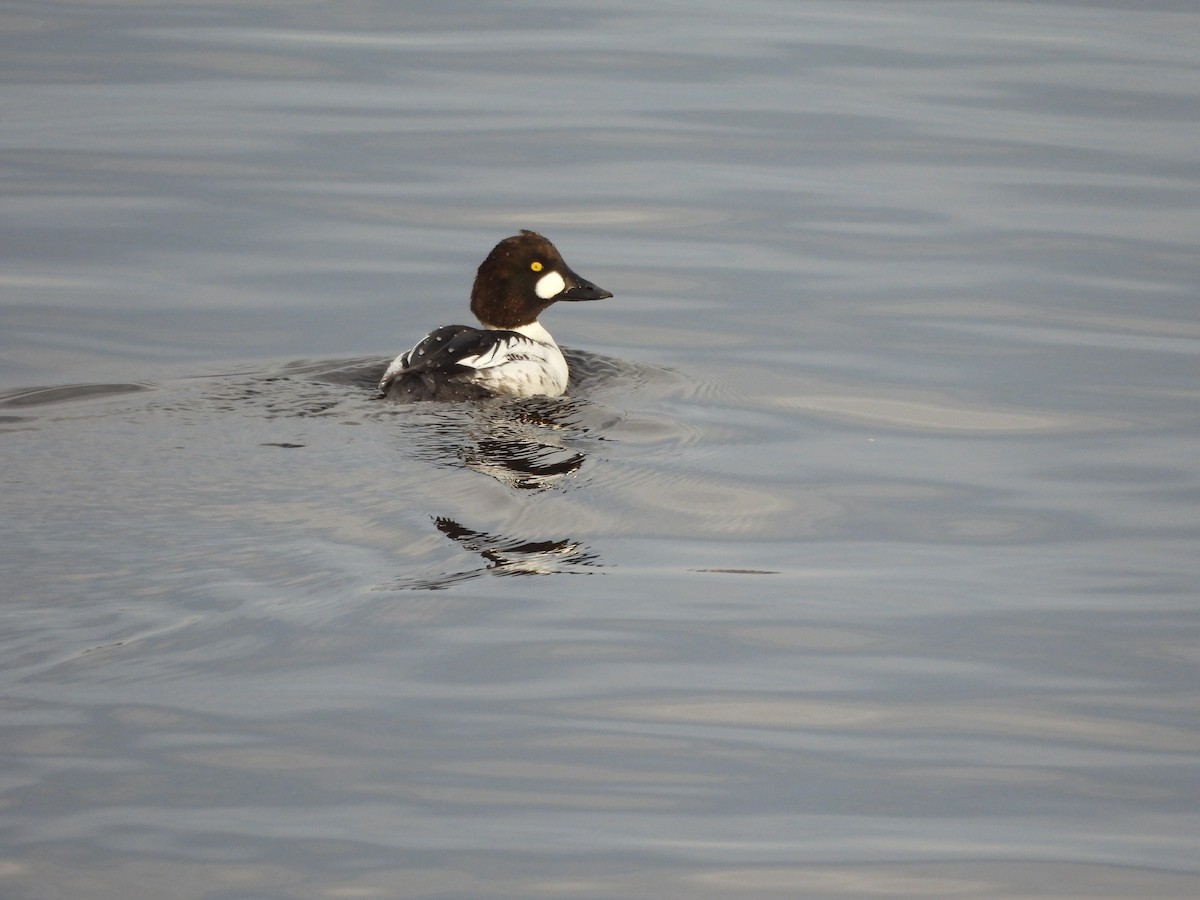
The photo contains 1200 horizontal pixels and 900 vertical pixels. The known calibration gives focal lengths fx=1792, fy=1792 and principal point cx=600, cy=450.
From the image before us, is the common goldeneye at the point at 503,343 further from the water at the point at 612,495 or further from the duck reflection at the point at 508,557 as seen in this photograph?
the duck reflection at the point at 508,557

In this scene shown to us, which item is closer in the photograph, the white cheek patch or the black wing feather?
the black wing feather

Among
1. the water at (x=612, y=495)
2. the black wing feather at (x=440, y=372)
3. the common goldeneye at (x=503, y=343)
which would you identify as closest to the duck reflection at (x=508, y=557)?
the water at (x=612, y=495)

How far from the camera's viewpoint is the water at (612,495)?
4.63 m

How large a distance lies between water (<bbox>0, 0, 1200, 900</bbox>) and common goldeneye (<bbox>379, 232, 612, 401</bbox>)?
0.20 metres

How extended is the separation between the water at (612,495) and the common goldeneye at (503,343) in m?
0.20

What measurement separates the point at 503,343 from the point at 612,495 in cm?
194

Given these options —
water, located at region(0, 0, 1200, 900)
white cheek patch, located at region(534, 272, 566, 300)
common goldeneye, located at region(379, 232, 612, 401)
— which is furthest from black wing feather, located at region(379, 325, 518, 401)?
white cheek patch, located at region(534, 272, 566, 300)

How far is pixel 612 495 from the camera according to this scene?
732 centimetres

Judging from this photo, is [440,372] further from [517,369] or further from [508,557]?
[508,557]

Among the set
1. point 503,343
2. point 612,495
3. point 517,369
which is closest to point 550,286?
point 503,343

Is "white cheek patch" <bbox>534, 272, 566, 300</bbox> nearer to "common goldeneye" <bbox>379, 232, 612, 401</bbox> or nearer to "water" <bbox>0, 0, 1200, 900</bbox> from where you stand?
"common goldeneye" <bbox>379, 232, 612, 401</bbox>

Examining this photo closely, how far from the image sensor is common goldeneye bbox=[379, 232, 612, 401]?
8672mm

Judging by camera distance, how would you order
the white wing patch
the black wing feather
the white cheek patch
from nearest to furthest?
the black wing feather
the white wing patch
the white cheek patch

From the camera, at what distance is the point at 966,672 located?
225 inches
